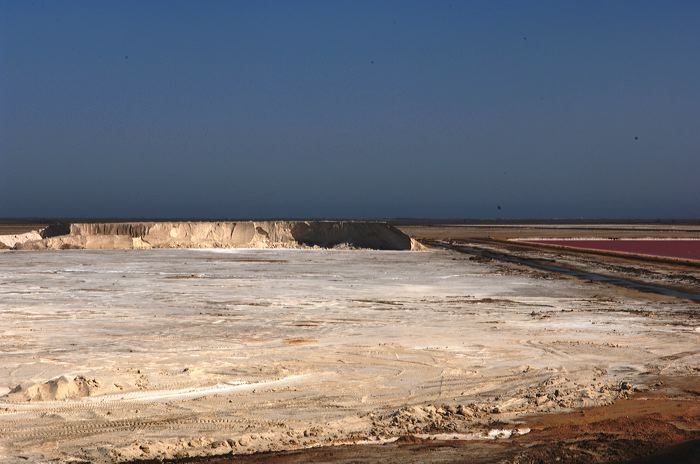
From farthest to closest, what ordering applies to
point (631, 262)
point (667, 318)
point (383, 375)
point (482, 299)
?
point (631, 262) → point (482, 299) → point (667, 318) → point (383, 375)

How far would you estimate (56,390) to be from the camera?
6887 mm

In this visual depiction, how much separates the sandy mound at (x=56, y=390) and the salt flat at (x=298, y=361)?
2 centimetres

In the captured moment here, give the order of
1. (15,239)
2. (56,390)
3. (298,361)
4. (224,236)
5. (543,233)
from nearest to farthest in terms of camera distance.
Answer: (56,390), (298,361), (15,239), (224,236), (543,233)

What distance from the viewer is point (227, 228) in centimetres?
4328

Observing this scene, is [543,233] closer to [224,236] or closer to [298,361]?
[224,236]

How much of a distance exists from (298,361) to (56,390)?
2.63 m

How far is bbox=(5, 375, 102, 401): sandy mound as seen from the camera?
6.80 m

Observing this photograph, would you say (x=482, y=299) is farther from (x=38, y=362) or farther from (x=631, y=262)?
(x=631, y=262)

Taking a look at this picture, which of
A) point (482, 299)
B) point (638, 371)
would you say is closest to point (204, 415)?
point (638, 371)

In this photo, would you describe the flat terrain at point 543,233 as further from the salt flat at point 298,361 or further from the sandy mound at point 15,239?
the salt flat at point 298,361

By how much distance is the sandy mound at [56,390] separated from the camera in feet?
22.3

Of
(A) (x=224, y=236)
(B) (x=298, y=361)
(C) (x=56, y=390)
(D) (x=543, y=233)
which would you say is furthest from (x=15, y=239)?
(D) (x=543, y=233)

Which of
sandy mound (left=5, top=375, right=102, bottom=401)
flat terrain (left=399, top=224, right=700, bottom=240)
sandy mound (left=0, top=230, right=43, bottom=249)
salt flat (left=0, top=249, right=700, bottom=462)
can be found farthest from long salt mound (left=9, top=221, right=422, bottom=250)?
sandy mound (left=5, top=375, right=102, bottom=401)

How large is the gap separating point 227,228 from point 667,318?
32255 mm
